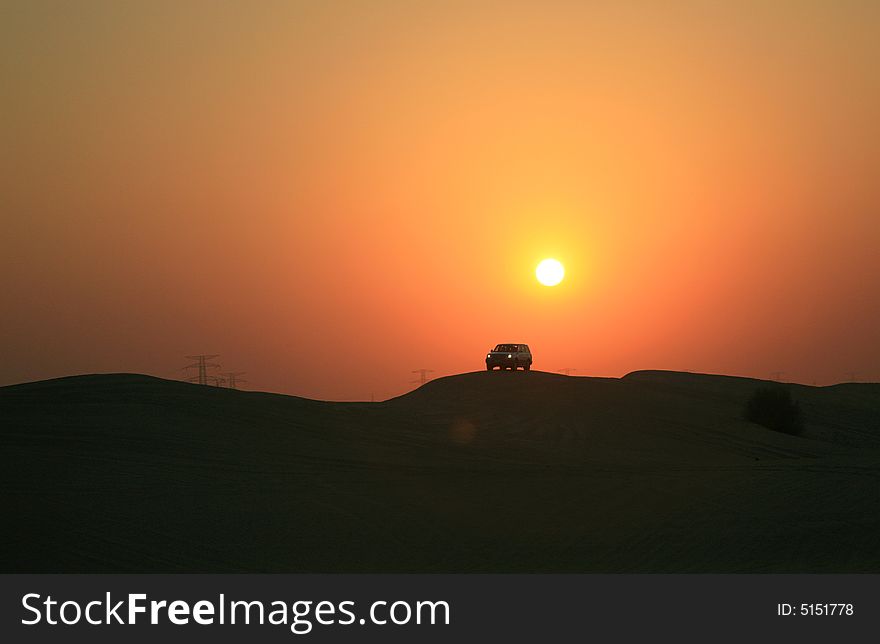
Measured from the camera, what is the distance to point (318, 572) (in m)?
18.7

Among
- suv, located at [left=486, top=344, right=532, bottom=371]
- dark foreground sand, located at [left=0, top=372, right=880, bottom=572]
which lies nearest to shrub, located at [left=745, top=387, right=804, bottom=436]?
dark foreground sand, located at [left=0, top=372, right=880, bottom=572]

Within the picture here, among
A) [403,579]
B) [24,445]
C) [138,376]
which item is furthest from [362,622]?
[138,376]

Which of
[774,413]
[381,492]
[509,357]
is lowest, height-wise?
[381,492]

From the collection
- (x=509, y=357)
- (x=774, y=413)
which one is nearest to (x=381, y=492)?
(x=774, y=413)

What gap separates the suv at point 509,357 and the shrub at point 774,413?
14052 mm

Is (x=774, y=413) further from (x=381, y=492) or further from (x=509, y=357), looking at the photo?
(x=381, y=492)

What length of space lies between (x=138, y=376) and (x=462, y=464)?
14.7 meters

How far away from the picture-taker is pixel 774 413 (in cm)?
5019

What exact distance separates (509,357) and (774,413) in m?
15.9

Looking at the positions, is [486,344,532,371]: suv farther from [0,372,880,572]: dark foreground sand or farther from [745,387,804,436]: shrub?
[0,372,880,572]: dark foreground sand

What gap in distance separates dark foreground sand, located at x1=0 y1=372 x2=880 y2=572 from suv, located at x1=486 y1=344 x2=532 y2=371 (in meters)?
18.0

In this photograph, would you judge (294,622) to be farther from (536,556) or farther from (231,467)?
(231,467)

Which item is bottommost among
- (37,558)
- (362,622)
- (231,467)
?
(362,622)

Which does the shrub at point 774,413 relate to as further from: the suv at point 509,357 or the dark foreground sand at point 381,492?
the suv at point 509,357
